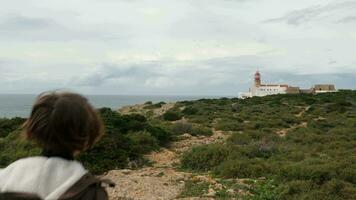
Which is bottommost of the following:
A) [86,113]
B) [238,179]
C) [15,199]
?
[238,179]

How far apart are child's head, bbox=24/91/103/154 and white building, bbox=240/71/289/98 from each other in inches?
2559

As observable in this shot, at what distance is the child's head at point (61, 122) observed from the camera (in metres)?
2.06

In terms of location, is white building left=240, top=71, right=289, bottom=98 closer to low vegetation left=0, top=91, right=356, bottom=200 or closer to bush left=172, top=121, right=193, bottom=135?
low vegetation left=0, top=91, right=356, bottom=200

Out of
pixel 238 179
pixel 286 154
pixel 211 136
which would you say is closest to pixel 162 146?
pixel 211 136

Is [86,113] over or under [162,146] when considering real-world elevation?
over

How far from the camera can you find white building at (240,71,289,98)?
6738 cm

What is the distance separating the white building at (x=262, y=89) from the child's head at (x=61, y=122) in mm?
65007

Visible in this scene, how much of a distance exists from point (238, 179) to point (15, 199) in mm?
9261

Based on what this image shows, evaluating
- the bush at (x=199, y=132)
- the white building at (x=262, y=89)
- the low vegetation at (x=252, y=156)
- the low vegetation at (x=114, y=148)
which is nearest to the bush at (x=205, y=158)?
the low vegetation at (x=252, y=156)

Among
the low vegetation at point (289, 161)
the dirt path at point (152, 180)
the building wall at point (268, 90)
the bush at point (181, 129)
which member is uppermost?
the building wall at point (268, 90)

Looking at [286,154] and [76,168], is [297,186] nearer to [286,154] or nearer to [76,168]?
[286,154]

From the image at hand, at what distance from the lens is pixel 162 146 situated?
1691 cm

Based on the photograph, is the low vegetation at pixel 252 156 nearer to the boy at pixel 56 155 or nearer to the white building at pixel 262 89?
the boy at pixel 56 155

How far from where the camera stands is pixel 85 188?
6.57ft
